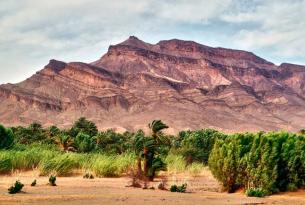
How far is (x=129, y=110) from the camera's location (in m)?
178

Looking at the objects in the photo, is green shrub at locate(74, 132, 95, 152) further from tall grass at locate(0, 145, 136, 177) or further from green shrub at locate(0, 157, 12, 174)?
green shrub at locate(0, 157, 12, 174)

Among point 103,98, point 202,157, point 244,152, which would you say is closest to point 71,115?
point 103,98

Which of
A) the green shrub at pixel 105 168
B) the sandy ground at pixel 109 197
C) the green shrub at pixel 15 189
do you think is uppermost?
the green shrub at pixel 105 168

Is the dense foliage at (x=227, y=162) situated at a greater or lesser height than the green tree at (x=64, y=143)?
lesser

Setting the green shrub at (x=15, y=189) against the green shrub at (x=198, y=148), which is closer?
the green shrub at (x=15, y=189)

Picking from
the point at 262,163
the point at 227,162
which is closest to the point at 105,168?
the point at 227,162

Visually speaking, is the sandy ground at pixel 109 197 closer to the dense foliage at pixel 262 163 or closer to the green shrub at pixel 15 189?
the green shrub at pixel 15 189

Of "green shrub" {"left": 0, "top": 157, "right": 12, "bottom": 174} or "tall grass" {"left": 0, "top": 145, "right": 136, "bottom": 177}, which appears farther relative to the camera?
"tall grass" {"left": 0, "top": 145, "right": 136, "bottom": 177}

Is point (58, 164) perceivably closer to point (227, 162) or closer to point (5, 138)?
point (227, 162)

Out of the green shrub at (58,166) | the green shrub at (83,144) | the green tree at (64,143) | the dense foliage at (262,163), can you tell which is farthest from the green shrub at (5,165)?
the green shrub at (83,144)

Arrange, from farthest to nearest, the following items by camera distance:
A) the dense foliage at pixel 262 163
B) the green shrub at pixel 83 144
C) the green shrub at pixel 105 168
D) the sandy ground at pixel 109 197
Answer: the green shrub at pixel 83 144, the green shrub at pixel 105 168, the dense foliage at pixel 262 163, the sandy ground at pixel 109 197

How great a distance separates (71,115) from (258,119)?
62.9m

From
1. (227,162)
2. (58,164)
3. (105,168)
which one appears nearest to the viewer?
(227,162)

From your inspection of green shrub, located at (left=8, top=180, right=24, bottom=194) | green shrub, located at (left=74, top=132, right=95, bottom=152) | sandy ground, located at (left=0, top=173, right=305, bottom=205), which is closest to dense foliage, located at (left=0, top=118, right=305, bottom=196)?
sandy ground, located at (left=0, top=173, right=305, bottom=205)
